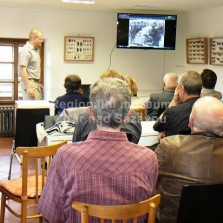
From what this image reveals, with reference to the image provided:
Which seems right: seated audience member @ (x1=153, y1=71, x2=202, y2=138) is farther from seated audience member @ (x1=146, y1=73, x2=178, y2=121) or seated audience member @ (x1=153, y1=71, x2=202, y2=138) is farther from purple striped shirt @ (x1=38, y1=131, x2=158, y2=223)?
purple striped shirt @ (x1=38, y1=131, x2=158, y2=223)

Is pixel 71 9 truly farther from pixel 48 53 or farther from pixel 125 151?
pixel 125 151

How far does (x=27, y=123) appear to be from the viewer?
14.2 ft

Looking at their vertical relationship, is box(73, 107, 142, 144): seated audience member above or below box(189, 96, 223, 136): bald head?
below

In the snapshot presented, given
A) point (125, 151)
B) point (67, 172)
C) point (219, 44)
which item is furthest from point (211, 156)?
point (219, 44)

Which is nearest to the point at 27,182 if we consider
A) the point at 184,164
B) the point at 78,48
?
the point at 184,164

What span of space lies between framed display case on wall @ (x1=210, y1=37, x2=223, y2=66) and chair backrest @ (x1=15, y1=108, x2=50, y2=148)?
9.68ft

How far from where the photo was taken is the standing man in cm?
545

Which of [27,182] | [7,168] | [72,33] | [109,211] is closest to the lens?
[109,211]

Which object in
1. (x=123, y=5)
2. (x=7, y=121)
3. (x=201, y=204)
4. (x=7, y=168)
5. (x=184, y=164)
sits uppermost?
(x=123, y=5)

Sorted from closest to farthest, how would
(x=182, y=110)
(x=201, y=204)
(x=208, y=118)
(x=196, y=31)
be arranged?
(x=201, y=204)
(x=208, y=118)
(x=182, y=110)
(x=196, y=31)

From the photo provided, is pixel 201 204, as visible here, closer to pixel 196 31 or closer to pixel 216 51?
pixel 216 51

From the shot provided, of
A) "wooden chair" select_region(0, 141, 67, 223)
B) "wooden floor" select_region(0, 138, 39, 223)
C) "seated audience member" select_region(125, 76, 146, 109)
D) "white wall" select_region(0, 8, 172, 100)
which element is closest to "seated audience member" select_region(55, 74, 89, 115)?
"seated audience member" select_region(125, 76, 146, 109)

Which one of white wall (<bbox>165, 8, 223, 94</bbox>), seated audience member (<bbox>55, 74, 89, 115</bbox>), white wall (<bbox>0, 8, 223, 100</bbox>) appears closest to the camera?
seated audience member (<bbox>55, 74, 89, 115</bbox>)

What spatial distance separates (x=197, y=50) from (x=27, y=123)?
3454 mm
